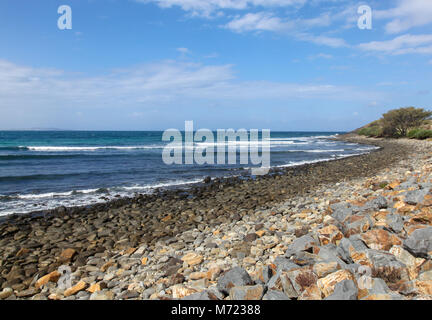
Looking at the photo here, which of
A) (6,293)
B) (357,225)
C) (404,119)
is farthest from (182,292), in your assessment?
(404,119)

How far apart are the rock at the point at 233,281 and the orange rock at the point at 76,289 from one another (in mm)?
2059

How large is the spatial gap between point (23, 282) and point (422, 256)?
18.1ft

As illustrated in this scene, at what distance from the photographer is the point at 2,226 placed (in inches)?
277

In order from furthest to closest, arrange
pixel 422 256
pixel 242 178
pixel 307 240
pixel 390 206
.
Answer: pixel 242 178, pixel 390 206, pixel 307 240, pixel 422 256

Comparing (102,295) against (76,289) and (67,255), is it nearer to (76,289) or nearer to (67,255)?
(76,289)

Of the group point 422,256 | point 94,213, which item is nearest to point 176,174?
point 94,213

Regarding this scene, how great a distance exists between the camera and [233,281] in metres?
3.19

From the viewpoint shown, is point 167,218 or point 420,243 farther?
point 167,218

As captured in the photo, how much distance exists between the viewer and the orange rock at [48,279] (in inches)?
167

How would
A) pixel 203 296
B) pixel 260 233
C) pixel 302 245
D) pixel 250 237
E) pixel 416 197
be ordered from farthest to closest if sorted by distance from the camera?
pixel 260 233
pixel 250 237
pixel 416 197
pixel 302 245
pixel 203 296

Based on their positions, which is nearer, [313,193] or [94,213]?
[94,213]

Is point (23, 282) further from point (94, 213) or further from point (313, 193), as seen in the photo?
point (313, 193)

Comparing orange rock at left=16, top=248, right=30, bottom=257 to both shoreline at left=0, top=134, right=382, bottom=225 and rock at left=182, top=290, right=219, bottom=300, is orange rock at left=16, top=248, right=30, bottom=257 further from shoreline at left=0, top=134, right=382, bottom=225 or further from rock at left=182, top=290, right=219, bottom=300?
rock at left=182, top=290, right=219, bottom=300

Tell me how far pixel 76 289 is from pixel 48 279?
0.74 meters
